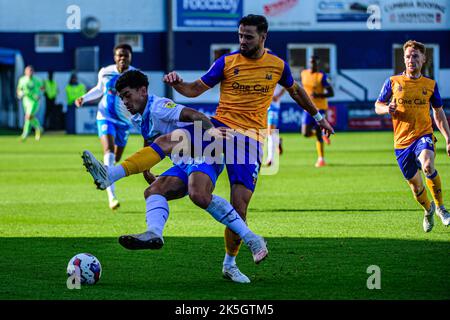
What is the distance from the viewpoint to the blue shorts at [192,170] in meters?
8.82

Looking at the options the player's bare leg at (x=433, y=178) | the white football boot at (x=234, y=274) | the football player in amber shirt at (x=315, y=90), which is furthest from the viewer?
the football player in amber shirt at (x=315, y=90)

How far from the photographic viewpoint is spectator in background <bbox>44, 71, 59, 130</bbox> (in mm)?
44562

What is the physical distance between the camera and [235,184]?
9.15 metres

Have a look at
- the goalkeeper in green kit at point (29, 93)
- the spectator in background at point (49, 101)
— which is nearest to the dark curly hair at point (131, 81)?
the goalkeeper in green kit at point (29, 93)

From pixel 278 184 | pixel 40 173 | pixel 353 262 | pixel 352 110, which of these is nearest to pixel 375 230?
pixel 353 262

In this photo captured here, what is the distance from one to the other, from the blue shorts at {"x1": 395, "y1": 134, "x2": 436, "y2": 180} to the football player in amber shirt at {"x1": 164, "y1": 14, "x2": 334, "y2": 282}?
11.5 feet

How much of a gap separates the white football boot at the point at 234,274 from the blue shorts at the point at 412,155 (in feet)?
13.8

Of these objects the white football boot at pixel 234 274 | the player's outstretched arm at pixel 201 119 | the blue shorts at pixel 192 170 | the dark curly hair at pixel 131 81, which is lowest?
the white football boot at pixel 234 274

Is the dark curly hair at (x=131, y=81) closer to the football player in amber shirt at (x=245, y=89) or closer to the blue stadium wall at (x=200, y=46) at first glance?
the football player in amber shirt at (x=245, y=89)

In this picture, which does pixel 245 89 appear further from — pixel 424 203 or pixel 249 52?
pixel 424 203

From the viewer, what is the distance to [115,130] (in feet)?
51.5

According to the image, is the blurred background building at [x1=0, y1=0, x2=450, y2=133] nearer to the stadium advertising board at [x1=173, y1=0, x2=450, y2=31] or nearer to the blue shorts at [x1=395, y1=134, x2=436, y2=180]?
the stadium advertising board at [x1=173, y1=0, x2=450, y2=31]
